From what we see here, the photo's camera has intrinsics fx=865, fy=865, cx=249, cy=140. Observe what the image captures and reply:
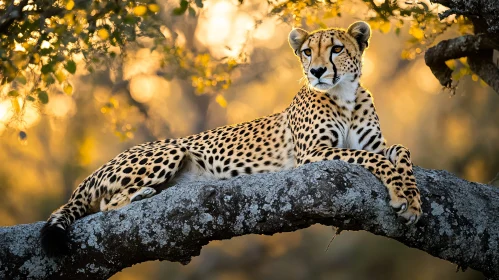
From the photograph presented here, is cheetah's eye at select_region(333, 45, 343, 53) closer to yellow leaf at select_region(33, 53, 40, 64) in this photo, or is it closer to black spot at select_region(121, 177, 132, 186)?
black spot at select_region(121, 177, 132, 186)

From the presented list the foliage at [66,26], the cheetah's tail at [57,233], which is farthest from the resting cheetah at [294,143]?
the foliage at [66,26]

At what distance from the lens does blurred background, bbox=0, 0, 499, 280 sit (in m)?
21.3

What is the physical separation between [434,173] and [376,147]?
107 cm

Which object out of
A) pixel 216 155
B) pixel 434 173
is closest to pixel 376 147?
pixel 434 173

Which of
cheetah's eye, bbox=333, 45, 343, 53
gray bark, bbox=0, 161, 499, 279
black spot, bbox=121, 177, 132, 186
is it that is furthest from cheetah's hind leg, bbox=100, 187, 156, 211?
cheetah's eye, bbox=333, 45, 343, 53

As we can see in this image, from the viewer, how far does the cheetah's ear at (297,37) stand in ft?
28.0

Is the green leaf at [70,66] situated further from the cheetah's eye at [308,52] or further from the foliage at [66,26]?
the cheetah's eye at [308,52]

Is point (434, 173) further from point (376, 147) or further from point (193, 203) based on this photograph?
point (193, 203)

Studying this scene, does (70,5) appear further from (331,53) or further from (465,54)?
(465,54)

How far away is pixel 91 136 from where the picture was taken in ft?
74.5

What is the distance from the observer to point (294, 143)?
8680mm

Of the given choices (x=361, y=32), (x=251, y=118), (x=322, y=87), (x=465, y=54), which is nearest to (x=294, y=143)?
(x=322, y=87)

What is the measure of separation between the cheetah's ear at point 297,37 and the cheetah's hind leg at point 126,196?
6.73 ft

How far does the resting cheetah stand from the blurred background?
10715 mm
